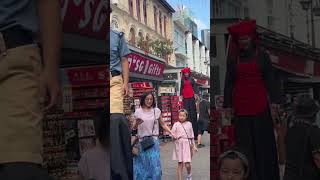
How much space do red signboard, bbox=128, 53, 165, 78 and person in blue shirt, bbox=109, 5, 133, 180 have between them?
0.03 meters

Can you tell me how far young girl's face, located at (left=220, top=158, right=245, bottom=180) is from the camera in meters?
1.61

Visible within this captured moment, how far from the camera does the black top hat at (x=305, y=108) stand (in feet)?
5.21

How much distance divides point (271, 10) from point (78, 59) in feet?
2.07

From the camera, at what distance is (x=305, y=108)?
159 cm

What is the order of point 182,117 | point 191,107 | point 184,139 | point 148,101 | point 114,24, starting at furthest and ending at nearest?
point 184,139 → point 182,117 → point 191,107 → point 148,101 → point 114,24

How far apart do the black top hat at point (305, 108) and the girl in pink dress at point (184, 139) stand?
2.45 ft

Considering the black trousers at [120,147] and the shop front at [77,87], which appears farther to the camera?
the black trousers at [120,147]

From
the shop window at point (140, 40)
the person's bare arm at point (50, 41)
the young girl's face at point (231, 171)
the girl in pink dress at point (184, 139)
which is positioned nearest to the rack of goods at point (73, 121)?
the person's bare arm at point (50, 41)

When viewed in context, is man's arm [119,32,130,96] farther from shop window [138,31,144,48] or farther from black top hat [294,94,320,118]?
black top hat [294,94,320,118]

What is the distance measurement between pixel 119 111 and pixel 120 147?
132 mm

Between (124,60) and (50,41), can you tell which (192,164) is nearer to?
(124,60)

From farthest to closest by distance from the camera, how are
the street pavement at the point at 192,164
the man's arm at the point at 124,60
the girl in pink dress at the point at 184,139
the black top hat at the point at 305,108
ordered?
1. the girl in pink dress at the point at 184,139
2. the street pavement at the point at 192,164
3. the man's arm at the point at 124,60
4. the black top hat at the point at 305,108

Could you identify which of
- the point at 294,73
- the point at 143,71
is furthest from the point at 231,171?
the point at 143,71

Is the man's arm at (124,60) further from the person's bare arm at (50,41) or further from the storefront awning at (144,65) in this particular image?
Answer: the person's bare arm at (50,41)
